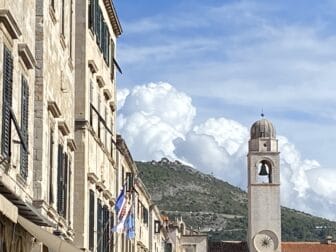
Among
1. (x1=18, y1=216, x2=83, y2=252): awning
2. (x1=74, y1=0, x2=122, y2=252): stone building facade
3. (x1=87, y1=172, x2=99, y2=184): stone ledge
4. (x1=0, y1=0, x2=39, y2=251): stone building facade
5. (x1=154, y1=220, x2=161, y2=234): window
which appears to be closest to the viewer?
(x1=18, y1=216, x2=83, y2=252): awning

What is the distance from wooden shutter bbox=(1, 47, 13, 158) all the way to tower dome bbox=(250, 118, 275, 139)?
326ft

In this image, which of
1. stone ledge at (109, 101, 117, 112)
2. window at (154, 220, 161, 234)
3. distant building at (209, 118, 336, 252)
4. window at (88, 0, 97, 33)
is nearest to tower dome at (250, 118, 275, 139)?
distant building at (209, 118, 336, 252)

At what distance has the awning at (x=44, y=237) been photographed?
2007 centimetres

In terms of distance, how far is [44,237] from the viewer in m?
20.6

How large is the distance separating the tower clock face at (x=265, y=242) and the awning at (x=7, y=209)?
99653mm

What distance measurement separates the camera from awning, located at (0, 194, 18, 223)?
1774 cm

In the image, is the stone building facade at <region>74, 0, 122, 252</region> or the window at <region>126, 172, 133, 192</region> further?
the window at <region>126, 172, 133, 192</region>

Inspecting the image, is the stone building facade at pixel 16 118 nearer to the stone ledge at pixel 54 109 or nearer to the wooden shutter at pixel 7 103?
the wooden shutter at pixel 7 103

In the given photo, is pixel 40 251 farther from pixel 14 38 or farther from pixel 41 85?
pixel 14 38

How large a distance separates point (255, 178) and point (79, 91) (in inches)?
3326

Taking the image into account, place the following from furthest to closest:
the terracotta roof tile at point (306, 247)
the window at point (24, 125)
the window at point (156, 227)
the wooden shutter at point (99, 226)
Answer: the terracotta roof tile at point (306, 247)
the window at point (156, 227)
the wooden shutter at point (99, 226)
the window at point (24, 125)

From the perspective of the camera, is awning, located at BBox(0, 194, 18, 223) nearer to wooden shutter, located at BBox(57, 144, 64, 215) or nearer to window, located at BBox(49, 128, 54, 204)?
window, located at BBox(49, 128, 54, 204)

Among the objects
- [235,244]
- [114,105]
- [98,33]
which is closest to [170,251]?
[235,244]

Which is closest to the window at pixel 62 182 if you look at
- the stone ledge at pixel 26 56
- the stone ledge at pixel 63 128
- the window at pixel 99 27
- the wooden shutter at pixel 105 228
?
the stone ledge at pixel 63 128
